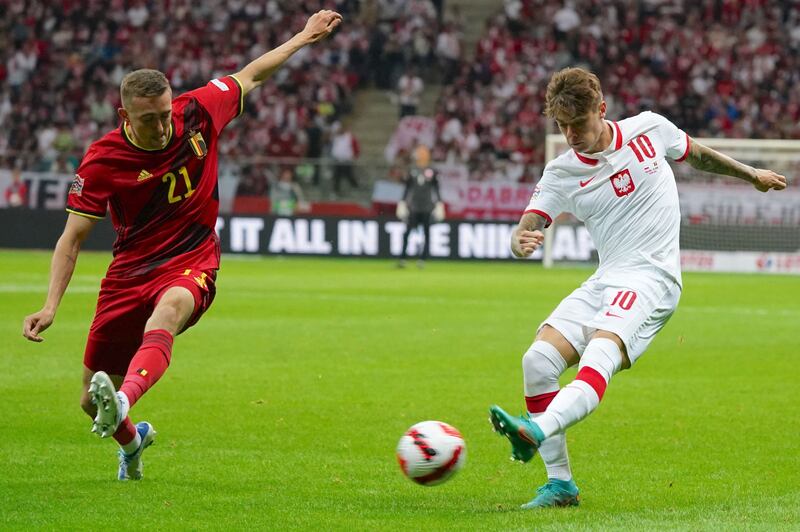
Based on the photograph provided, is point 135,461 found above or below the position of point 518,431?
below

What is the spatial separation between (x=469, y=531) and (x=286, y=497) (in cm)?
117

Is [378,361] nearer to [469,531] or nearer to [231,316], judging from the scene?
[231,316]

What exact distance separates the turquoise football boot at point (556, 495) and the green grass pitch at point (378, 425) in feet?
0.39

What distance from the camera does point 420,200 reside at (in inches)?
1033

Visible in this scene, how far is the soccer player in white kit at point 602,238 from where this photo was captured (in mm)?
5887

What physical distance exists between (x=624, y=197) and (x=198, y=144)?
2.24 m

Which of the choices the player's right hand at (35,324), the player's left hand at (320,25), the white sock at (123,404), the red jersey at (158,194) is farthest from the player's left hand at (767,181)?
the player's right hand at (35,324)

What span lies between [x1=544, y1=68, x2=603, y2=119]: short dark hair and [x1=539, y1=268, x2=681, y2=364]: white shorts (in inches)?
32.4

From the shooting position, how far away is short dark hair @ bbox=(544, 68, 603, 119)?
582cm

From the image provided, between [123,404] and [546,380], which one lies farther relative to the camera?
[546,380]

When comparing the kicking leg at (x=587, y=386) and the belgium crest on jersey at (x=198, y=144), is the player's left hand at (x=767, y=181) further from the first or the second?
the belgium crest on jersey at (x=198, y=144)

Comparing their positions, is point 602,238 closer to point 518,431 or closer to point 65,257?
point 518,431

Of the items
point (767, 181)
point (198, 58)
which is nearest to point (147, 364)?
point (767, 181)

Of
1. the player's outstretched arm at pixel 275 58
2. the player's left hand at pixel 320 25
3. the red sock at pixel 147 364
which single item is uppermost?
the player's left hand at pixel 320 25
